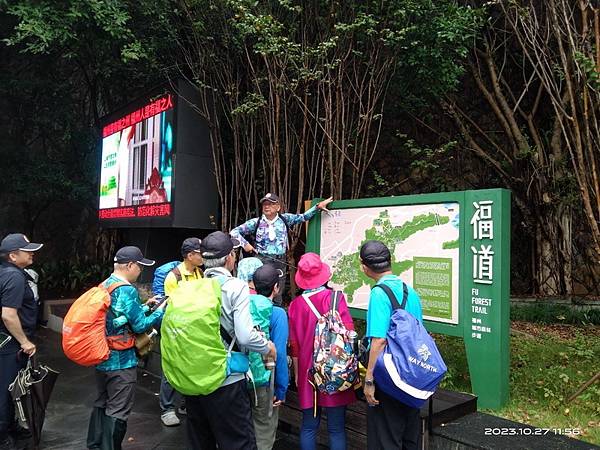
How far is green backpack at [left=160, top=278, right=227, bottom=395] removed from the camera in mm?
2625

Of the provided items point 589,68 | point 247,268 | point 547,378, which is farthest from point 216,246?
point 589,68

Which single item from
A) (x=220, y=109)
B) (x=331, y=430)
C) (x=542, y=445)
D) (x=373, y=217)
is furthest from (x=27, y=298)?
(x=220, y=109)

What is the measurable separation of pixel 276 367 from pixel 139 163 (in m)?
6.18

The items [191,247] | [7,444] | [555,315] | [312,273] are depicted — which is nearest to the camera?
[312,273]

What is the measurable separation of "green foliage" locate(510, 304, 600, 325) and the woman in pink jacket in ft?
19.3

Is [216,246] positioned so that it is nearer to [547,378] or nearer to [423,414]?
[423,414]

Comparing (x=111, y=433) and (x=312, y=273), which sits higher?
(x=312, y=273)

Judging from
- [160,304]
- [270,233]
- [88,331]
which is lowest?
[88,331]

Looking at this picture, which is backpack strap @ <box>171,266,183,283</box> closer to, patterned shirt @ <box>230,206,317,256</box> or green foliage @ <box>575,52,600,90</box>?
patterned shirt @ <box>230,206,317,256</box>

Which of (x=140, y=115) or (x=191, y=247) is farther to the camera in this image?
(x=140, y=115)

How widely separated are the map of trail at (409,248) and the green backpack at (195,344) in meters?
2.16

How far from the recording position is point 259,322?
122 inches

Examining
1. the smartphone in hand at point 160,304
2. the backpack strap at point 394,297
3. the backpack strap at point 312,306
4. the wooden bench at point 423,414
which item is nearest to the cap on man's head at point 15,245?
the smartphone in hand at point 160,304

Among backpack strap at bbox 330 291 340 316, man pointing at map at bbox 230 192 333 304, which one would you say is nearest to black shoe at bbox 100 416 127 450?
backpack strap at bbox 330 291 340 316
